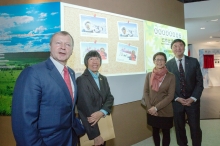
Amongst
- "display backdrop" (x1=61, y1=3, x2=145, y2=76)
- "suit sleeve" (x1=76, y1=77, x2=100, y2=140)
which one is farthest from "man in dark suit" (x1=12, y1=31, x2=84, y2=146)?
"display backdrop" (x1=61, y1=3, x2=145, y2=76)

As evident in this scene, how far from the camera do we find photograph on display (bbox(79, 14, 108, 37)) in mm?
2258

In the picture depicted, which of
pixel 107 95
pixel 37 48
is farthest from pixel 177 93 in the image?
pixel 37 48

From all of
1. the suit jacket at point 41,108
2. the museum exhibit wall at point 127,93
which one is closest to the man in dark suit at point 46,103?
the suit jacket at point 41,108

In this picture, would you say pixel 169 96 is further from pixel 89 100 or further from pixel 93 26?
pixel 93 26

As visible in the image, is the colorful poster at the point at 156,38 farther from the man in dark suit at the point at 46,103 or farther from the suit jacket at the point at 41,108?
the suit jacket at the point at 41,108

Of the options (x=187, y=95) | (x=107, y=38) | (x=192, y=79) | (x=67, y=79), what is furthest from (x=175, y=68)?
(x=67, y=79)

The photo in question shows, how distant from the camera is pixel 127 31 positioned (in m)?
2.74

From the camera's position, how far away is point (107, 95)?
74.5 inches

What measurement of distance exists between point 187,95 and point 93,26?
1.62 metres

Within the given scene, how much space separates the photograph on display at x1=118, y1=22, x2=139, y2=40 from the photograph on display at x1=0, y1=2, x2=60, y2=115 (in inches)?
39.6

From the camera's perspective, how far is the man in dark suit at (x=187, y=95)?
231 cm

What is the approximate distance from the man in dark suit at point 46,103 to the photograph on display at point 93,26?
968mm

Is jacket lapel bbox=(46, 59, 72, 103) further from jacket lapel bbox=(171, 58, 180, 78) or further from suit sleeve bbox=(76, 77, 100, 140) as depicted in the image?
jacket lapel bbox=(171, 58, 180, 78)

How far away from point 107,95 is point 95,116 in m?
0.30
